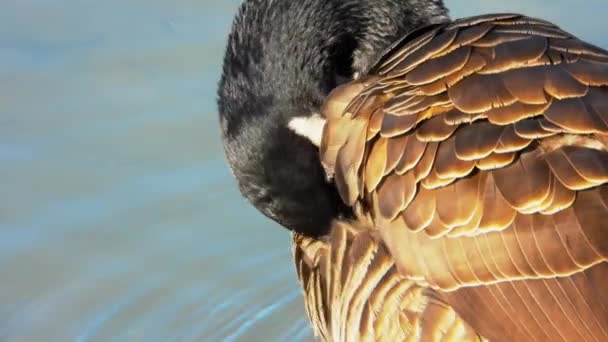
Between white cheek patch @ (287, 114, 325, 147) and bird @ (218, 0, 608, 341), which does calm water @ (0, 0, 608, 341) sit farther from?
white cheek patch @ (287, 114, 325, 147)

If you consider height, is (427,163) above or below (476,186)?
above

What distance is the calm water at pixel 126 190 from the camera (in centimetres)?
498

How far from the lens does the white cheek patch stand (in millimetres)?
3400

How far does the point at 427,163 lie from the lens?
292cm

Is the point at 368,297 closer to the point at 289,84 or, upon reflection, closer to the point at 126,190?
the point at 289,84

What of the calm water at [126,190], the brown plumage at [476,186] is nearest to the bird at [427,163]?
the brown plumage at [476,186]

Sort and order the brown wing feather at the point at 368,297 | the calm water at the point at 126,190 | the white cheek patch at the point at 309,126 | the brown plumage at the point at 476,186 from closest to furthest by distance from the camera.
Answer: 1. the brown plumage at the point at 476,186
2. the brown wing feather at the point at 368,297
3. the white cheek patch at the point at 309,126
4. the calm water at the point at 126,190

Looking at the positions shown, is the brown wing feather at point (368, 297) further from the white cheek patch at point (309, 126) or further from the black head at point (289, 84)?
the white cheek patch at point (309, 126)

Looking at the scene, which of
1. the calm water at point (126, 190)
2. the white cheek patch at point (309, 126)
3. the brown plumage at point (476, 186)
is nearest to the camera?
the brown plumage at point (476, 186)

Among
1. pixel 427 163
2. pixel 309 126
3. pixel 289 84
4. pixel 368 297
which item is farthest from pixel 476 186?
pixel 289 84

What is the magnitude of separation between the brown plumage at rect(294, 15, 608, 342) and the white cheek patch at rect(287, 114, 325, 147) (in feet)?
0.48

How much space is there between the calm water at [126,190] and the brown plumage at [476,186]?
1804 millimetres

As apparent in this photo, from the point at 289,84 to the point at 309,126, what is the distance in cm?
16

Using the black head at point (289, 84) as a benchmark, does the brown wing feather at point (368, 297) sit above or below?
below
